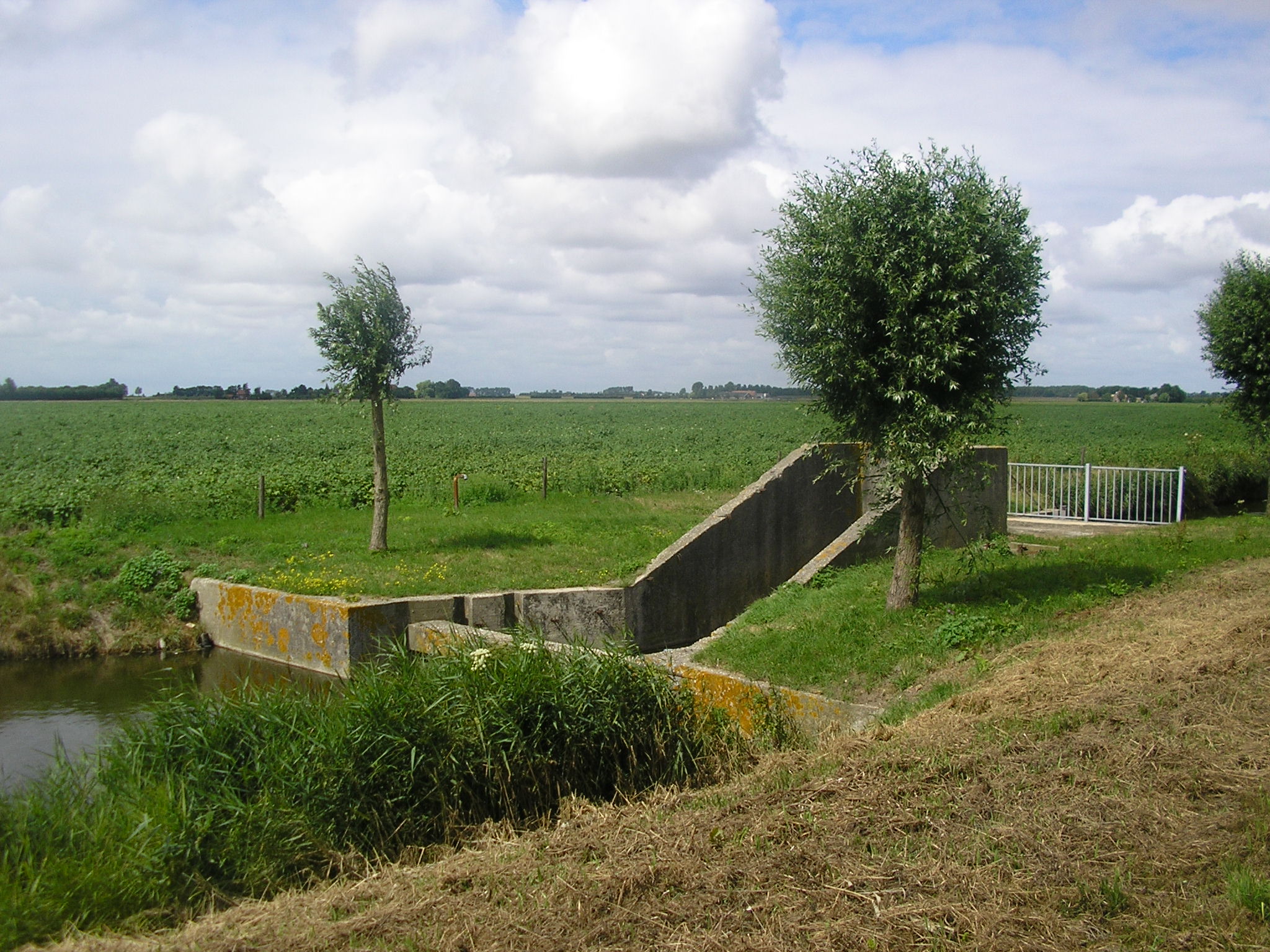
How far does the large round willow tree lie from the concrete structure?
2221 mm

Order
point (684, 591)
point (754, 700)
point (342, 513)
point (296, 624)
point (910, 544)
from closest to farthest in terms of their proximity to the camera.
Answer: point (754, 700) → point (910, 544) → point (296, 624) → point (684, 591) → point (342, 513)

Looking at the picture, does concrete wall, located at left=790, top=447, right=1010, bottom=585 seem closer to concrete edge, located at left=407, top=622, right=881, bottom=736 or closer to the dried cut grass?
concrete edge, located at left=407, top=622, right=881, bottom=736

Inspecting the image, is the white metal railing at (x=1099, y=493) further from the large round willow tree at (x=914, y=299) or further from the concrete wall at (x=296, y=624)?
the concrete wall at (x=296, y=624)

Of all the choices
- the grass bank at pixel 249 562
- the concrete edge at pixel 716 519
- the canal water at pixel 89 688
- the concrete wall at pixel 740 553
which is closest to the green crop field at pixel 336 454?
the concrete edge at pixel 716 519

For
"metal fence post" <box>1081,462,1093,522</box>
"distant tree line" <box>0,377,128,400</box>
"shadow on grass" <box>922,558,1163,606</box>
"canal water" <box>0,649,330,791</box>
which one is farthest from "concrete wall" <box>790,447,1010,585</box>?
"distant tree line" <box>0,377,128,400</box>

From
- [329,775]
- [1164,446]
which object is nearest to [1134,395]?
[1164,446]

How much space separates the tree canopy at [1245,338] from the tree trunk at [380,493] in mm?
15676

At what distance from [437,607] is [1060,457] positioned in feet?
78.3

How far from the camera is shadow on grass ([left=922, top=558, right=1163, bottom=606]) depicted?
10328 millimetres

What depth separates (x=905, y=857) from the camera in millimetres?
4672

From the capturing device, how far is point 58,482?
19469 millimetres

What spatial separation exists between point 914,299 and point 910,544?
2692mm

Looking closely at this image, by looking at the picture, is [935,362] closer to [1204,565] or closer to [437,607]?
[1204,565]

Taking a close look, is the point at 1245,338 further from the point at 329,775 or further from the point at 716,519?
the point at 329,775
